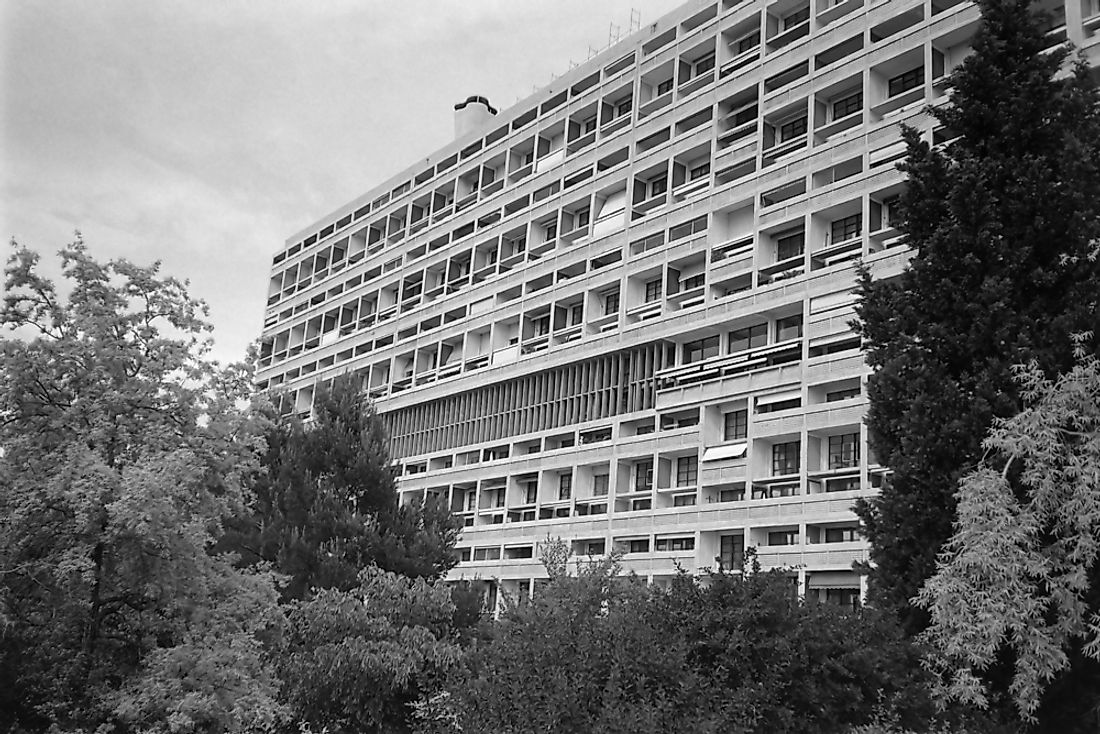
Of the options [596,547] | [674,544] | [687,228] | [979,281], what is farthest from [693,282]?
[979,281]

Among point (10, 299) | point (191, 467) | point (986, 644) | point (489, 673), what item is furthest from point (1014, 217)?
point (10, 299)

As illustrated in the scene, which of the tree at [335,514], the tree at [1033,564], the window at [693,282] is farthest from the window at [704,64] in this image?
the tree at [1033,564]

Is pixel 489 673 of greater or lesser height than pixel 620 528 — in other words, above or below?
below

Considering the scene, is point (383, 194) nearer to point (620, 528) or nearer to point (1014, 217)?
point (620, 528)

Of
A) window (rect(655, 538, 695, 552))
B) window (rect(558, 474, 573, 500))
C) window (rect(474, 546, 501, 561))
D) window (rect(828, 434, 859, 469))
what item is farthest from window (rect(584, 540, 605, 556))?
window (rect(828, 434, 859, 469))

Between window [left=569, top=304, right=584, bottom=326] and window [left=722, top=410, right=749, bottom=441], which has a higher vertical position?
window [left=569, top=304, right=584, bottom=326]

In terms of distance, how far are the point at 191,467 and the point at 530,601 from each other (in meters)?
6.98

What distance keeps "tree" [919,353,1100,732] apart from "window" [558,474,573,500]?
3199 cm

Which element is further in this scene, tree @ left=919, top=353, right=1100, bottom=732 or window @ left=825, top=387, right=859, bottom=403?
window @ left=825, top=387, right=859, bottom=403

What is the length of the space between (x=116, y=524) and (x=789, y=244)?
31476 mm

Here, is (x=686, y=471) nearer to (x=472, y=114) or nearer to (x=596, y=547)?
(x=596, y=547)

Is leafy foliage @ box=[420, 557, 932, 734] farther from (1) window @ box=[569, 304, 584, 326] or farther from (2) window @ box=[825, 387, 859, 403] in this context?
(1) window @ box=[569, 304, 584, 326]

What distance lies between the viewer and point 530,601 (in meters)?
19.9

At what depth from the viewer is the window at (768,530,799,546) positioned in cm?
3812
